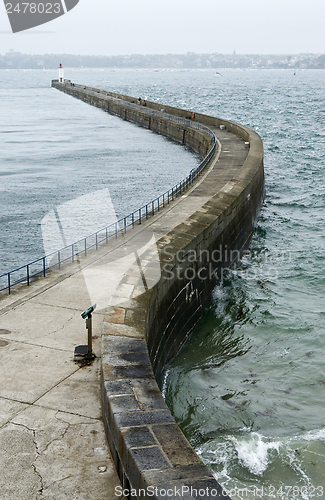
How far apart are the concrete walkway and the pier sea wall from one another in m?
0.42

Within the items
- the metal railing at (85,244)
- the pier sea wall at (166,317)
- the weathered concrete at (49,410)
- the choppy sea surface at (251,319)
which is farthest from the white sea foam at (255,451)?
the metal railing at (85,244)

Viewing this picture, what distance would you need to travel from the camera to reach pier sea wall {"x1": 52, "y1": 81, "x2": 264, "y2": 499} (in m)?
6.25

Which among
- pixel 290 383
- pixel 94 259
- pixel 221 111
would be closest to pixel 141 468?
pixel 290 383

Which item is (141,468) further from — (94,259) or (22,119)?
(22,119)

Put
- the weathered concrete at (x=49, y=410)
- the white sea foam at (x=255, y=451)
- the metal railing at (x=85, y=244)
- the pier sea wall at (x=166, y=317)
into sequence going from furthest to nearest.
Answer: the metal railing at (x=85, y=244)
the white sea foam at (x=255, y=451)
the weathered concrete at (x=49, y=410)
the pier sea wall at (x=166, y=317)

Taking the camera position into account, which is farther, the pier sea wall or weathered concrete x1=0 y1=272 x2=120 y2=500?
weathered concrete x1=0 y1=272 x2=120 y2=500

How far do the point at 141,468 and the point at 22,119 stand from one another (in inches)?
2879

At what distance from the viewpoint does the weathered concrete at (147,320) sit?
6465mm

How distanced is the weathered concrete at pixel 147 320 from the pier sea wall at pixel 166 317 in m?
0.02

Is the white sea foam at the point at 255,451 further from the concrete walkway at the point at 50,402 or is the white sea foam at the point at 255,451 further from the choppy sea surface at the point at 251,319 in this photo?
the concrete walkway at the point at 50,402

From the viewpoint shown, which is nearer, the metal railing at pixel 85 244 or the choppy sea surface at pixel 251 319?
the choppy sea surface at pixel 251 319

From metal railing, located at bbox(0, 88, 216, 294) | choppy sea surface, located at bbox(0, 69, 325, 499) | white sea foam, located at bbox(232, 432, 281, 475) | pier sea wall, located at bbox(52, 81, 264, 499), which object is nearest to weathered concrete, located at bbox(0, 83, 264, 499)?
pier sea wall, located at bbox(52, 81, 264, 499)

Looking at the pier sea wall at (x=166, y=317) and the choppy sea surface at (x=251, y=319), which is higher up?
the pier sea wall at (x=166, y=317)

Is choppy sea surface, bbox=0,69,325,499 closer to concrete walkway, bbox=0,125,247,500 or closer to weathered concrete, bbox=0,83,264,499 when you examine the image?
weathered concrete, bbox=0,83,264,499
